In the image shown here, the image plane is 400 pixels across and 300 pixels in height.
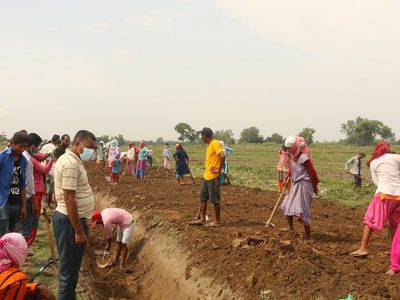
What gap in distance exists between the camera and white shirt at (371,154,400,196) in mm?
5938

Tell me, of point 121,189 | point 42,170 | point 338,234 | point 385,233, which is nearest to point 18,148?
point 42,170

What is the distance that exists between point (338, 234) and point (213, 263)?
3004 mm

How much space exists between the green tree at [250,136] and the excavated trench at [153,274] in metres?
73.7

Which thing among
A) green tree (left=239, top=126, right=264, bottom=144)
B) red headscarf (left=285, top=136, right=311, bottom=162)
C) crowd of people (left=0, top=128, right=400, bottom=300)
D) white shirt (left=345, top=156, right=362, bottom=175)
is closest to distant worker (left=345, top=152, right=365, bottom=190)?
white shirt (left=345, top=156, right=362, bottom=175)

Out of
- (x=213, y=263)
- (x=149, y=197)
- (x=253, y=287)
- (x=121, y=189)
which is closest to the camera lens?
(x=253, y=287)

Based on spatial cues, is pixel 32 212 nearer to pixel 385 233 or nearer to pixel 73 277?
pixel 73 277

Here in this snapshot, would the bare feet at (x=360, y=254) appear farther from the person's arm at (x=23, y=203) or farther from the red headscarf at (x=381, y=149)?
the person's arm at (x=23, y=203)

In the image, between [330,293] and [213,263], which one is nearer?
[330,293]

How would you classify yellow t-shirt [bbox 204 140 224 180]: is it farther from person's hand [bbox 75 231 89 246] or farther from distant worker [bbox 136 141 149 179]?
distant worker [bbox 136 141 149 179]

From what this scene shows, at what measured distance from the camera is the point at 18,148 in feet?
19.2

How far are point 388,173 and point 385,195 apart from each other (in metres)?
0.31

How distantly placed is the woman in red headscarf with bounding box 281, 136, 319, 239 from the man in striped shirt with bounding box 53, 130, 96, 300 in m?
3.41

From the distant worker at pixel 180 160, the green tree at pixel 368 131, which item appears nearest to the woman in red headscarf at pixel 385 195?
the distant worker at pixel 180 160

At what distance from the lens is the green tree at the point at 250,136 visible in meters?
82.7
